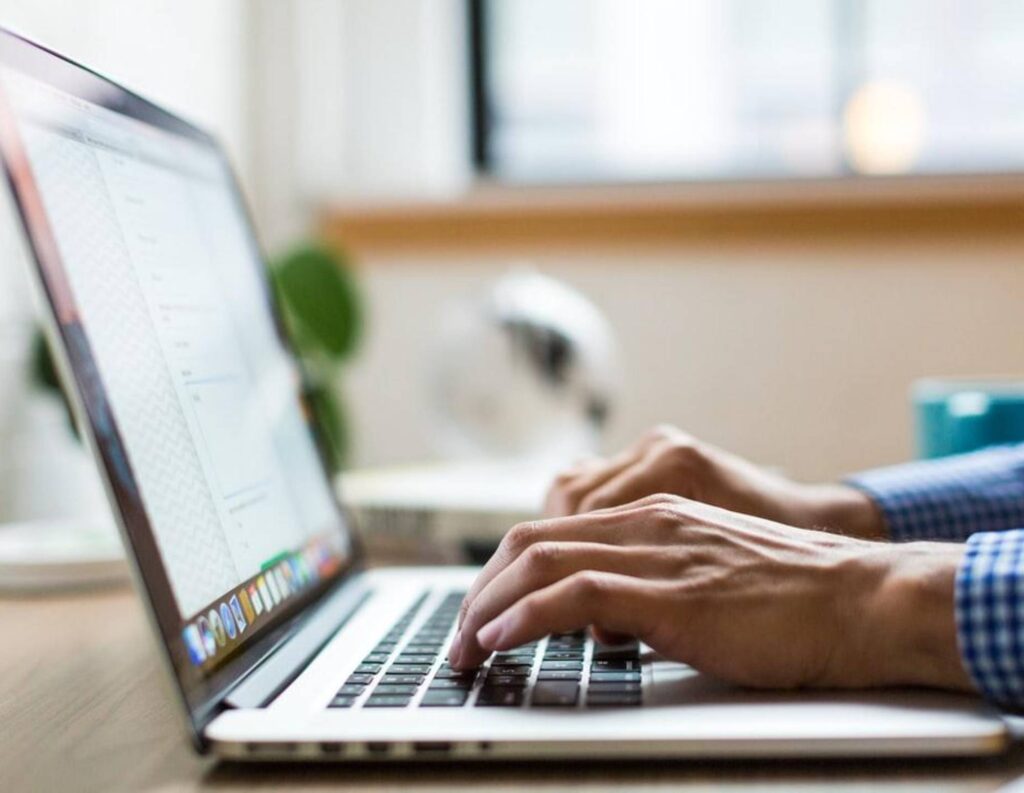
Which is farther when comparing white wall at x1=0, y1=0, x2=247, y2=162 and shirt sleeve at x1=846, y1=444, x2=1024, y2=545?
white wall at x1=0, y1=0, x2=247, y2=162

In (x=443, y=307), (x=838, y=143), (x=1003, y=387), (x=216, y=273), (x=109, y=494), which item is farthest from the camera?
(x=838, y=143)

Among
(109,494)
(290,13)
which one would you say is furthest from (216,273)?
(290,13)

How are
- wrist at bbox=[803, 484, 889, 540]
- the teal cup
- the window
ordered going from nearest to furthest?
wrist at bbox=[803, 484, 889, 540]
the teal cup
the window

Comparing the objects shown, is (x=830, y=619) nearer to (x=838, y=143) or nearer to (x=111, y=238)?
(x=111, y=238)

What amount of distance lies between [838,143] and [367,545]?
118 centimetres

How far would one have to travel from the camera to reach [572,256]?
1.68m

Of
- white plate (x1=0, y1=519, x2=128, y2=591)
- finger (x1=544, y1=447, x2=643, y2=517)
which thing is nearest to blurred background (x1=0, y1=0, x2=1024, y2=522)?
white plate (x1=0, y1=519, x2=128, y2=591)

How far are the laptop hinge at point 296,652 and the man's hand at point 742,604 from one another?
0.24ft

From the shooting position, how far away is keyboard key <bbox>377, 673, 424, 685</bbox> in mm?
464

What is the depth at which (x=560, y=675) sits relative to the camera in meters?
0.47

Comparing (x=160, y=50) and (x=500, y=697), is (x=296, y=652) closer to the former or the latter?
(x=500, y=697)

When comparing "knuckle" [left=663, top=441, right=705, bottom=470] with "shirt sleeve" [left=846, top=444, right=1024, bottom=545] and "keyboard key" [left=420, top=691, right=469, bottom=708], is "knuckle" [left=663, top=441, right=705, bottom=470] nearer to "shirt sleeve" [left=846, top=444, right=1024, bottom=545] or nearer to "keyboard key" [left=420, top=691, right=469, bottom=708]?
"shirt sleeve" [left=846, top=444, right=1024, bottom=545]

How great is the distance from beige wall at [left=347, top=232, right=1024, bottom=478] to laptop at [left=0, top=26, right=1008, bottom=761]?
3.37 feet

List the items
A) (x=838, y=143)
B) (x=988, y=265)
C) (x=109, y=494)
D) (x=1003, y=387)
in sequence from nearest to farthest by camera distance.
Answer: (x=109, y=494), (x=1003, y=387), (x=988, y=265), (x=838, y=143)
